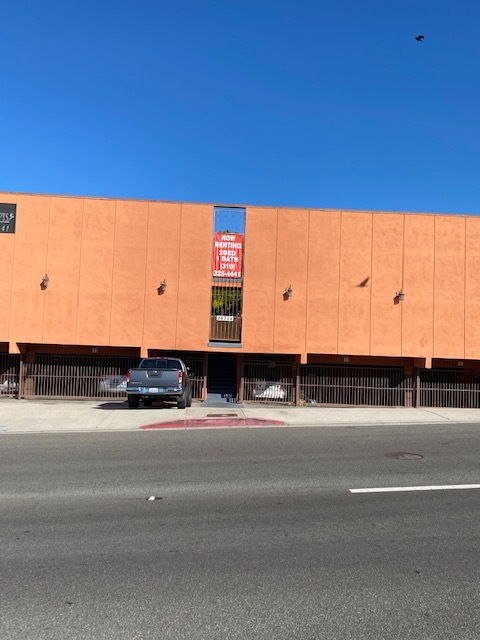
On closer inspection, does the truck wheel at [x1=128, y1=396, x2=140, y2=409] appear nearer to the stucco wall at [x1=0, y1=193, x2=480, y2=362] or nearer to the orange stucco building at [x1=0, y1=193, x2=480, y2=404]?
the orange stucco building at [x1=0, y1=193, x2=480, y2=404]

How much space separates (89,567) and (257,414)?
12328 millimetres

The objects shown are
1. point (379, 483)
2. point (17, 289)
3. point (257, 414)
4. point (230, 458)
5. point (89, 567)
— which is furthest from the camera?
point (17, 289)

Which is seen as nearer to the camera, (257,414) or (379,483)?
(379,483)

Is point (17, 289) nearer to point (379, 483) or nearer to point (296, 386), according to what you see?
point (296, 386)

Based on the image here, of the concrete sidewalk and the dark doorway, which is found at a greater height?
the dark doorway

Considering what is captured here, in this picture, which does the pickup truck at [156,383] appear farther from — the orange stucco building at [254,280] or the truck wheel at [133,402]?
the orange stucco building at [254,280]

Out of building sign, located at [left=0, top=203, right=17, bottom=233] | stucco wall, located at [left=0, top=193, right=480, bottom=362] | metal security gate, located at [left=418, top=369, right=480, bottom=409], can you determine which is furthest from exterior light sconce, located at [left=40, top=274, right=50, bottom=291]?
metal security gate, located at [left=418, top=369, right=480, bottom=409]

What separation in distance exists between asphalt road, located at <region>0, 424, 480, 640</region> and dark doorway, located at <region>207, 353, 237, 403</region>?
11.5 metres

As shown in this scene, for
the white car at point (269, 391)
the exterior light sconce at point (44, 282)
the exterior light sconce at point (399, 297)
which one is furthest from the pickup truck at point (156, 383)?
the exterior light sconce at point (399, 297)

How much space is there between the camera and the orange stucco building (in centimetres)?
2036

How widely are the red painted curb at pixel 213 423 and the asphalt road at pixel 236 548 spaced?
4.16 metres

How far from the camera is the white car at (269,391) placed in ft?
68.4

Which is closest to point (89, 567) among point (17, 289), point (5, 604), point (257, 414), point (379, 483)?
point (5, 604)

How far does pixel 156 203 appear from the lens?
20.6 metres
